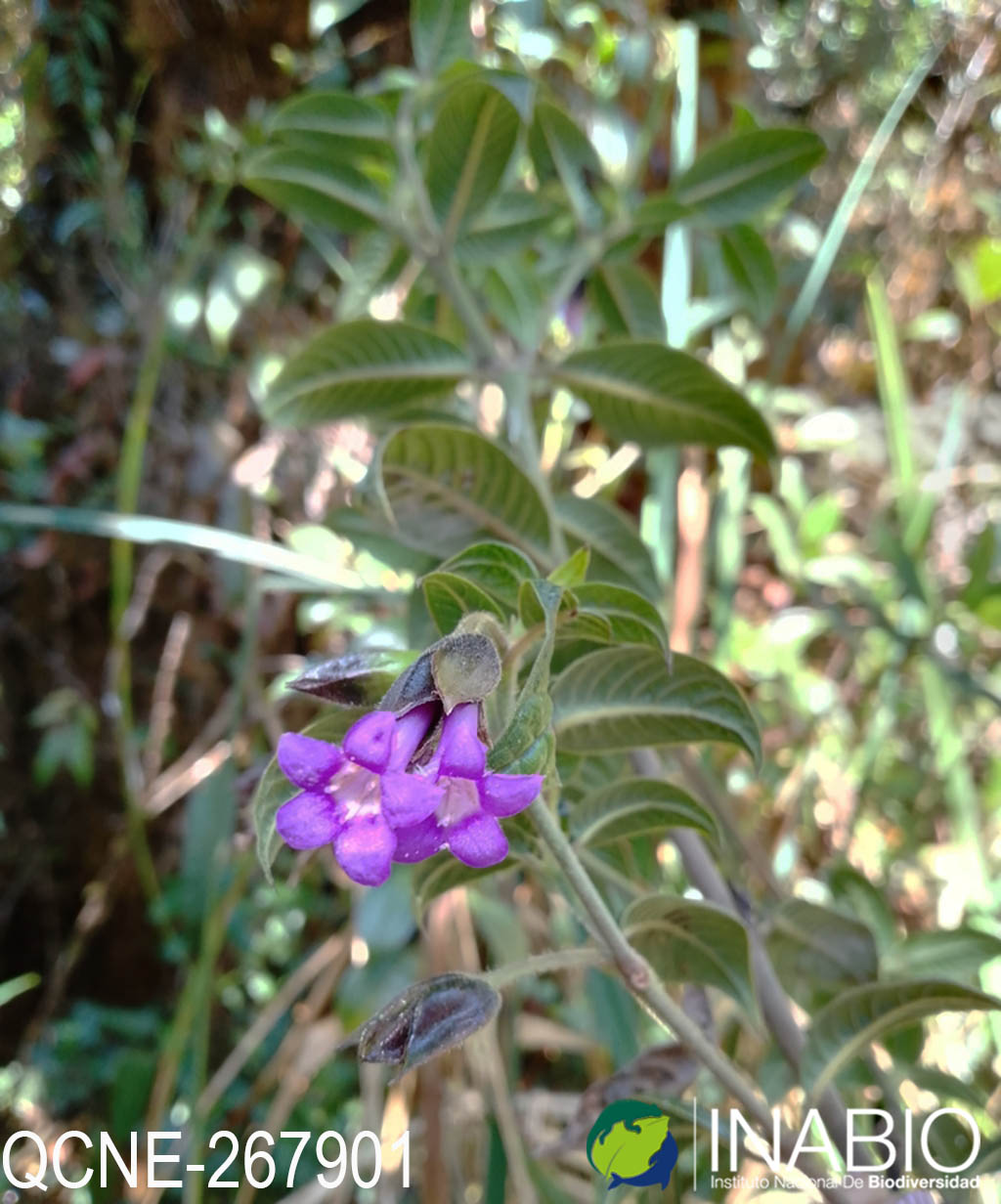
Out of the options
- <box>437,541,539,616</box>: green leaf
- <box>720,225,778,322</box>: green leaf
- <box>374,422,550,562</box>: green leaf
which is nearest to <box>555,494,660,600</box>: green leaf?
<box>374,422,550,562</box>: green leaf

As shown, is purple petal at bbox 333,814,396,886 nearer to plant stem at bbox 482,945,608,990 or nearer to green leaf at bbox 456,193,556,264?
plant stem at bbox 482,945,608,990

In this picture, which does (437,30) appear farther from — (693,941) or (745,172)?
(693,941)

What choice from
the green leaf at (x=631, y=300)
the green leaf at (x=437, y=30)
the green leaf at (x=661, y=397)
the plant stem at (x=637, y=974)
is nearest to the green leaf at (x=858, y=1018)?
the plant stem at (x=637, y=974)

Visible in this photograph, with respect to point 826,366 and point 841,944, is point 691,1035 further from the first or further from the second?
point 826,366

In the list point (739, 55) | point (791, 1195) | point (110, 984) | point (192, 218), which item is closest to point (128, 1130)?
point (110, 984)

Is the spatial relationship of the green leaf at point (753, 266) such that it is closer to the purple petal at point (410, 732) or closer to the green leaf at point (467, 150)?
the green leaf at point (467, 150)

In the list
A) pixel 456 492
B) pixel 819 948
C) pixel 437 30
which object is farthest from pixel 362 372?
pixel 819 948
